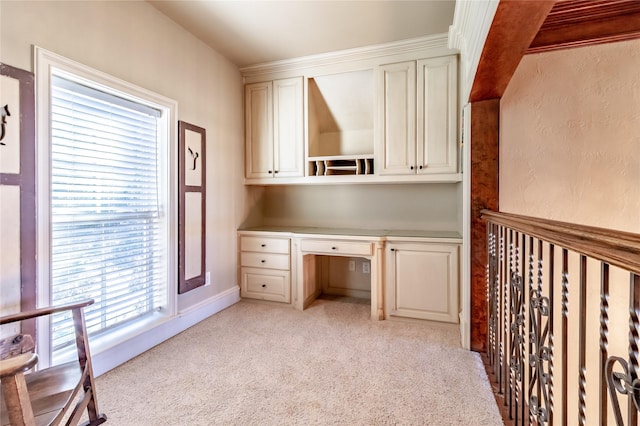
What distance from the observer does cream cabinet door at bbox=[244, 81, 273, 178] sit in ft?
10.9

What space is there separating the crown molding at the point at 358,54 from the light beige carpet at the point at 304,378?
2.48 m

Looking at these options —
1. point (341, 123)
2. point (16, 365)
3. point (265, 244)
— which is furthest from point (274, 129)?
point (16, 365)

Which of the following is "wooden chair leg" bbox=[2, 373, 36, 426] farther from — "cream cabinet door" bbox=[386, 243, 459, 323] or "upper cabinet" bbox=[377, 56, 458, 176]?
"upper cabinet" bbox=[377, 56, 458, 176]

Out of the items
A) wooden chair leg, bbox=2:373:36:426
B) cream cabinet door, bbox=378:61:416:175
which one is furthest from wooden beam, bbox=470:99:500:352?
wooden chair leg, bbox=2:373:36:426

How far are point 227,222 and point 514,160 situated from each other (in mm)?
2589

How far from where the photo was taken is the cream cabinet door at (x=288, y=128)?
10.5 feet

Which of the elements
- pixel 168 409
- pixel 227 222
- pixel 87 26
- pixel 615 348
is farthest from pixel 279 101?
pixel 615 348

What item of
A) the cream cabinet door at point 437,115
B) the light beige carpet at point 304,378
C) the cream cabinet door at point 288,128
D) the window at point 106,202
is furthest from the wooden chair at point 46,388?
the cream cabinet door at point 437,115

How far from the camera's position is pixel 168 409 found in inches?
63.8

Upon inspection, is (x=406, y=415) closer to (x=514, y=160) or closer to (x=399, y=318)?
(x=399, y=318)

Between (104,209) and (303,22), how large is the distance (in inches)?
81.1

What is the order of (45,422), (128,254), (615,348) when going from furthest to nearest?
(128,254) → (615,348) → (45,422)

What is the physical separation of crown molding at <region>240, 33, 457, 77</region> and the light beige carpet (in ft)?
8.13

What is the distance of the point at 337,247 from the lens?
116 inches
